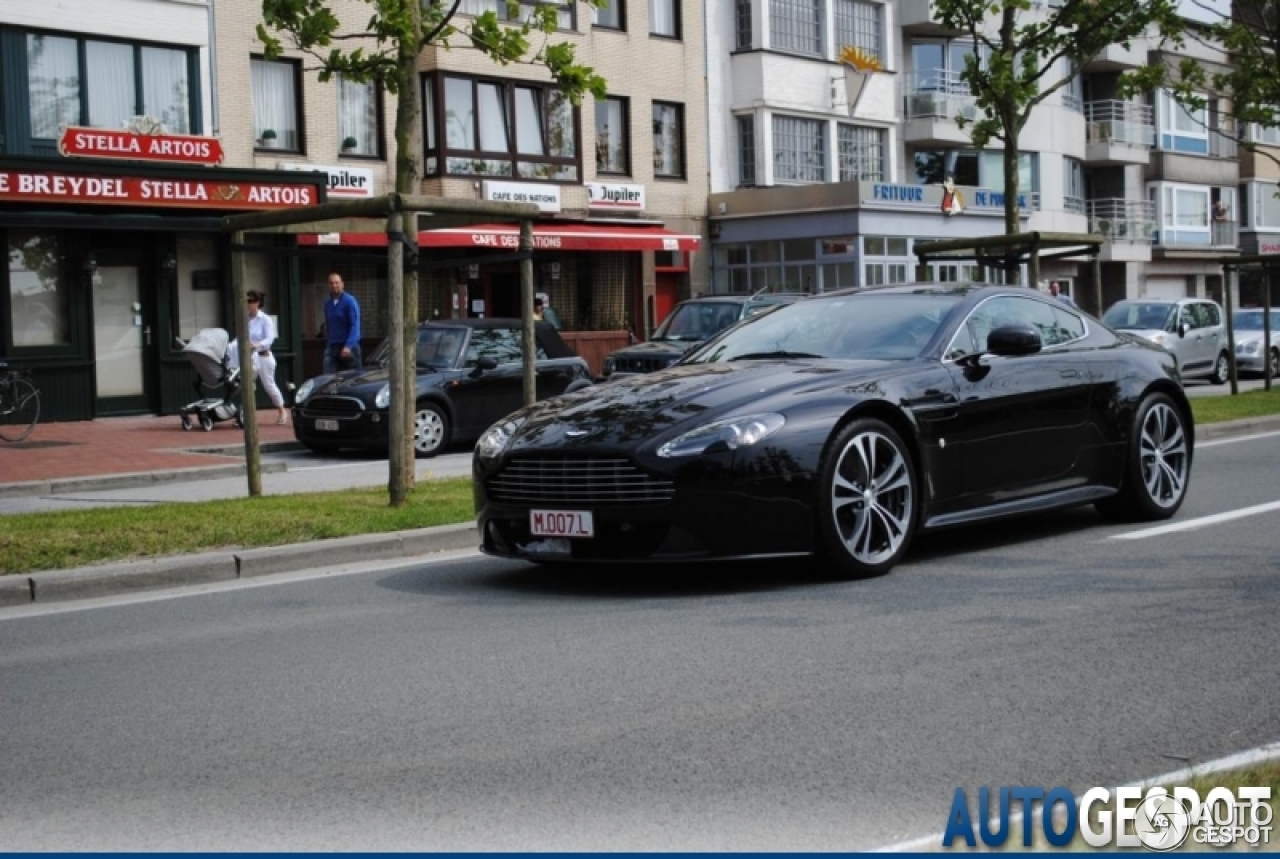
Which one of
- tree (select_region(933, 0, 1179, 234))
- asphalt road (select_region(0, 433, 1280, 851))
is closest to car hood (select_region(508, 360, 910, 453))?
asphalt road (select_region(0, 433, 1280, 851))

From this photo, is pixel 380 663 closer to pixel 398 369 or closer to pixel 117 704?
pixel 117 704

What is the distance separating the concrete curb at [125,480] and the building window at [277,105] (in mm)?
13605

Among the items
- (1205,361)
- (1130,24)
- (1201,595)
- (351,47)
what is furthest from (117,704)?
(1205,361)

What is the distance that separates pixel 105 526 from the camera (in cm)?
1057

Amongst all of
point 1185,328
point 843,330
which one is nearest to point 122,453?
point 843,330

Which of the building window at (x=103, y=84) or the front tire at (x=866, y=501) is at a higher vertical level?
the building window at (x=103, y=84)

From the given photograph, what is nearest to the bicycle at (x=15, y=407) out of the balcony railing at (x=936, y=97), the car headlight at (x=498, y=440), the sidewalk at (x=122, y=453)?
the sidewalk at (x=122, y=453)

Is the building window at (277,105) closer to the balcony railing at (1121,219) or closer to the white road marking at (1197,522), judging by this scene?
the white road marking at (1197,522)

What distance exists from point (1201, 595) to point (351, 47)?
2517 centimetres

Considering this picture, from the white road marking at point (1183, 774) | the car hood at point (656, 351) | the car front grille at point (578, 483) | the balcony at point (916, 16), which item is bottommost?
the white road marking at point (1183, 774)

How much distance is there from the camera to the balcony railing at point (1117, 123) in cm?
5562

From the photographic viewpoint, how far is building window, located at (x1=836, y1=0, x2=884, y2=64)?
43469 mm

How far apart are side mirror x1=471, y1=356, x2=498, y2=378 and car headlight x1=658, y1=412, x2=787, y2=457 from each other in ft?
38.7

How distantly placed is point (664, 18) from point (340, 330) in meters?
19.0
